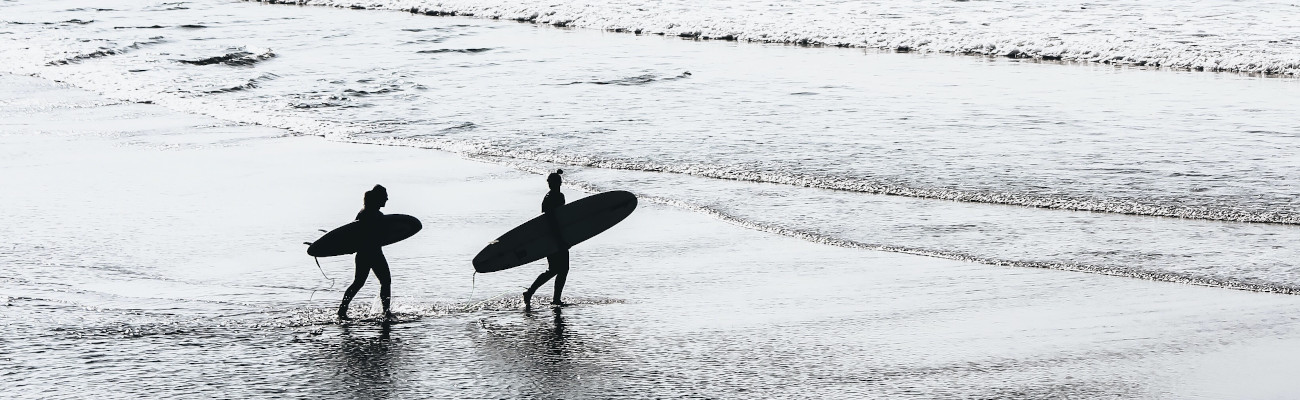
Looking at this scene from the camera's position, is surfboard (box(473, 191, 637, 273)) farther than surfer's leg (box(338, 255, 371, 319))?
Yes

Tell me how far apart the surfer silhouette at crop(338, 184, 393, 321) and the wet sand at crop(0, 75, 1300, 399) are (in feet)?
0.64

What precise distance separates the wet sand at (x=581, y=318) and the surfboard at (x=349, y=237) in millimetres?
397

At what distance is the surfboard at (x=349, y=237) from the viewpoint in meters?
9.06

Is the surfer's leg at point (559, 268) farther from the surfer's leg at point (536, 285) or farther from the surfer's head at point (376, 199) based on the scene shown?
the surfer's head at point (376, 199)

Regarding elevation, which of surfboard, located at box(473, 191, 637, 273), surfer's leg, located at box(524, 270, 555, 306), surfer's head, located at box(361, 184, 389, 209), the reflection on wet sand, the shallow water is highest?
surfer's head, located at box(361, 184, 389, 209)

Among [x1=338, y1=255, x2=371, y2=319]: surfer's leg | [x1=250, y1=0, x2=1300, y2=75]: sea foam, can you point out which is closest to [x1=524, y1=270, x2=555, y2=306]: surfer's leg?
[x1=338, y1=255, x2=371, y2=319]: surfer's leg

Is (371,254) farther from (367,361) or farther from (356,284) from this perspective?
(367,361)

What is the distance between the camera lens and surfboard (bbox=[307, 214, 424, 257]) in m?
9.06

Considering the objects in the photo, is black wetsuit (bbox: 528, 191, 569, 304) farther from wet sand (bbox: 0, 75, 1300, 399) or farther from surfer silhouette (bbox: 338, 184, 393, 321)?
surfer silhouette (bbox: 338, 184, 393, 321)

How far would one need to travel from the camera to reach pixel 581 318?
→ 29.3 feet

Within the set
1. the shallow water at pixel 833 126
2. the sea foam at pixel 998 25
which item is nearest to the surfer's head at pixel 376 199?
A: the shallow water at pixel 833 126

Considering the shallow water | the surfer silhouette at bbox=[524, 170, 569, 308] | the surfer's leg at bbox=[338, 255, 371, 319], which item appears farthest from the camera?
the shallow water

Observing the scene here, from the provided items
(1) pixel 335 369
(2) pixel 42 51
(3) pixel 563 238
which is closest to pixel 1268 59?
(3) pixel 563 238

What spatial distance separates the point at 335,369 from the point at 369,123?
10861 mm
